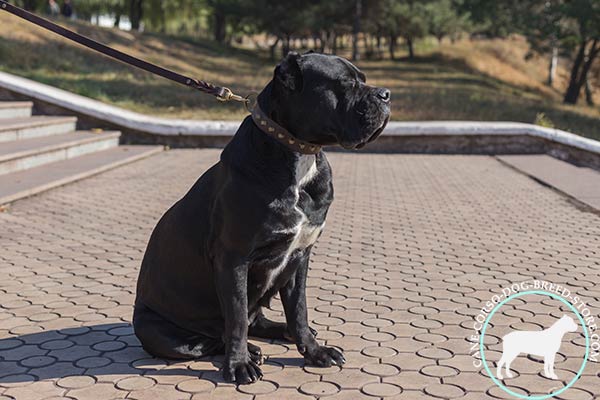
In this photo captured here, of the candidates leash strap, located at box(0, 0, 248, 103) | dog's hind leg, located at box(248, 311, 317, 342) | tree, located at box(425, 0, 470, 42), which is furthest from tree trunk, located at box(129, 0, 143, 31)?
dog's hind leg, located at box(248, 311, 317, 342)

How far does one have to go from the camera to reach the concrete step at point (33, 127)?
1069cm

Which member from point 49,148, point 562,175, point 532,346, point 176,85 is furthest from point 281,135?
point 176,85

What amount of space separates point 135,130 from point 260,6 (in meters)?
29.1

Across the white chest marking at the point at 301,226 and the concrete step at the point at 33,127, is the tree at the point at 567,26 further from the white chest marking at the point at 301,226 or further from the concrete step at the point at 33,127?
the white chest marking at the point at 301,226

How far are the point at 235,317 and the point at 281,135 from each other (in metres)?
0.82

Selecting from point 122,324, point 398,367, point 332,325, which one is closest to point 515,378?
point 398,367

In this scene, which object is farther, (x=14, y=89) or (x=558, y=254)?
(x=14, y=89)

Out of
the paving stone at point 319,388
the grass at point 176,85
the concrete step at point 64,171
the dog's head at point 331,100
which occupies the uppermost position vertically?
the dog's head at point 331,100

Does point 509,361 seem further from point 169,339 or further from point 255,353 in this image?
point 169,339

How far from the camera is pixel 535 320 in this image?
14.3 feet

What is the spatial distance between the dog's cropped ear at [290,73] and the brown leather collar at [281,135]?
18 cm

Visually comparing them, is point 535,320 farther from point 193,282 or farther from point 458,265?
point 193,282

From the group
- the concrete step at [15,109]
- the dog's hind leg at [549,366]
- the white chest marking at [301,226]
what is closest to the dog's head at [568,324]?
the dog's hind leg at [549,366]

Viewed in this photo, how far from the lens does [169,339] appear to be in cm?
368
